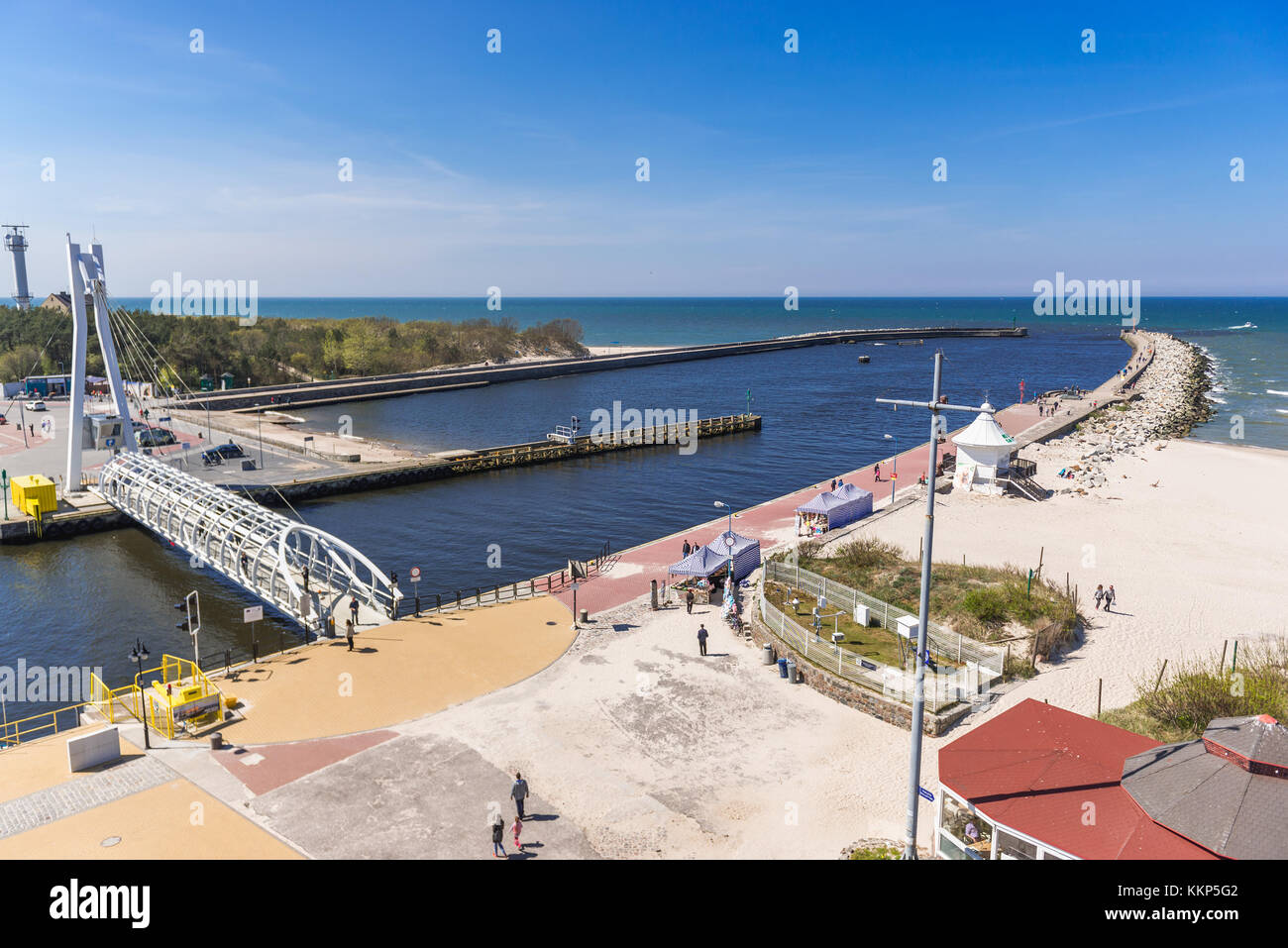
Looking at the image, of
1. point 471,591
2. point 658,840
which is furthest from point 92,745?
point 471,591

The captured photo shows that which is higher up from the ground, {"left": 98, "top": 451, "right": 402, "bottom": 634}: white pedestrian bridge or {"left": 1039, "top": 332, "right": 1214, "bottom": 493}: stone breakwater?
{"left": 1039, "top": 332, "right": 1214, "bottom": 493}: stone breakwater

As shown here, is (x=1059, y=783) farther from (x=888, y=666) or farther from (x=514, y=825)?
(x=514, y=825)

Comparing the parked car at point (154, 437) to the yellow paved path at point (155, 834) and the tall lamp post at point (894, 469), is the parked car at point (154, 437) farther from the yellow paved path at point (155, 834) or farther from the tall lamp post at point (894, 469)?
the tall lamp post at point (894, 469)

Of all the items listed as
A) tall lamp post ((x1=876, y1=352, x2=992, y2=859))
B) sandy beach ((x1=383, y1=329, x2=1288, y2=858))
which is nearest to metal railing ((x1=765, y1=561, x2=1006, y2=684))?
sandy beach ((x1=383, y1=329, x2=1288, y2=858))

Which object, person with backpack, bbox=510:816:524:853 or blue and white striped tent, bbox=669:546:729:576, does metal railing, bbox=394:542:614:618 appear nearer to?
blue and white striped tent, bbox=669:546:729:576

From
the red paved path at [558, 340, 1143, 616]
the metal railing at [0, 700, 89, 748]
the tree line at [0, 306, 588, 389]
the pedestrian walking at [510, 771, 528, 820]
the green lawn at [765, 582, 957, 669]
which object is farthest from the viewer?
the tree line at [0, 306, 588, 389]
